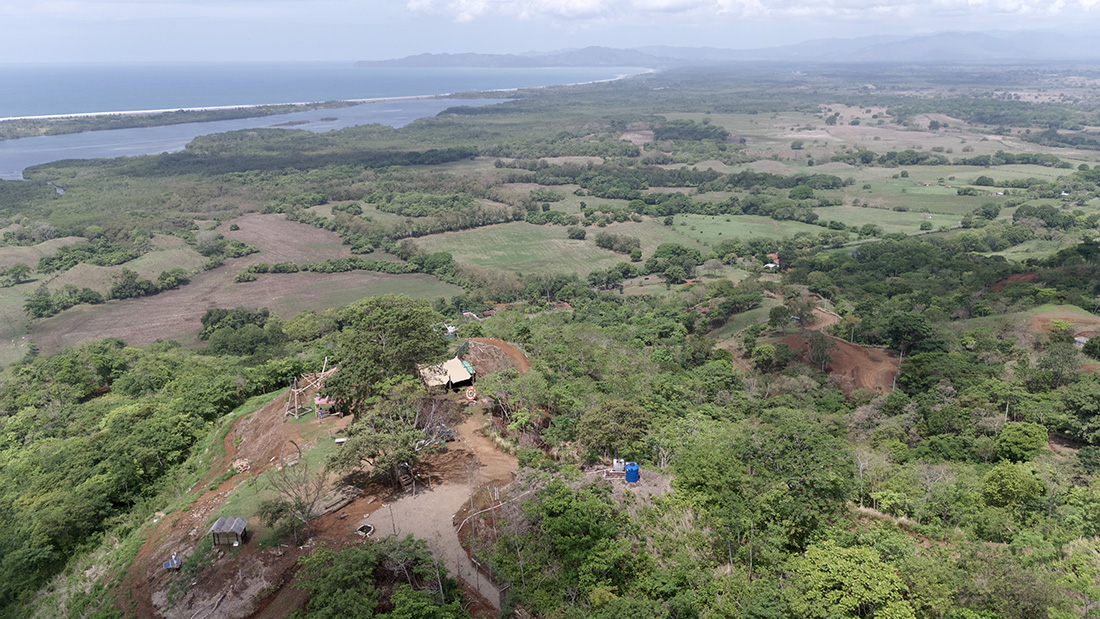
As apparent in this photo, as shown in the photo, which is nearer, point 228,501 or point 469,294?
point 228,501

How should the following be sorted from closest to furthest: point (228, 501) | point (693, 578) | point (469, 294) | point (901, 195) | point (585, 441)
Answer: point (693, 578) < point (228, 501) < point (585, 441) < point (469, 294) < point (901, 195)

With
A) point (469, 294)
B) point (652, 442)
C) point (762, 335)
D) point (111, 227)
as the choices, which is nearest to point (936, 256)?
point (762, 335)

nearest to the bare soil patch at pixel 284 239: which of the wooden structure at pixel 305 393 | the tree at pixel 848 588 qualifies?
the wooden structure at pixel 305 393

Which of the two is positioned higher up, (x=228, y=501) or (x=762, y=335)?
(x=228, y=501)

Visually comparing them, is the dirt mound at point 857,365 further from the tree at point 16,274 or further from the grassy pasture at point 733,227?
the tree at point 16,274

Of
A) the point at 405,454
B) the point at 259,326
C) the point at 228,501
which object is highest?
the point at 405,454

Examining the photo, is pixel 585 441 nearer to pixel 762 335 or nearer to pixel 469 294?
pixel 762 335

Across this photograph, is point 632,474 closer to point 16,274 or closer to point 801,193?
point 16,274

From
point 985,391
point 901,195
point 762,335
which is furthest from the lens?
point 901,195
